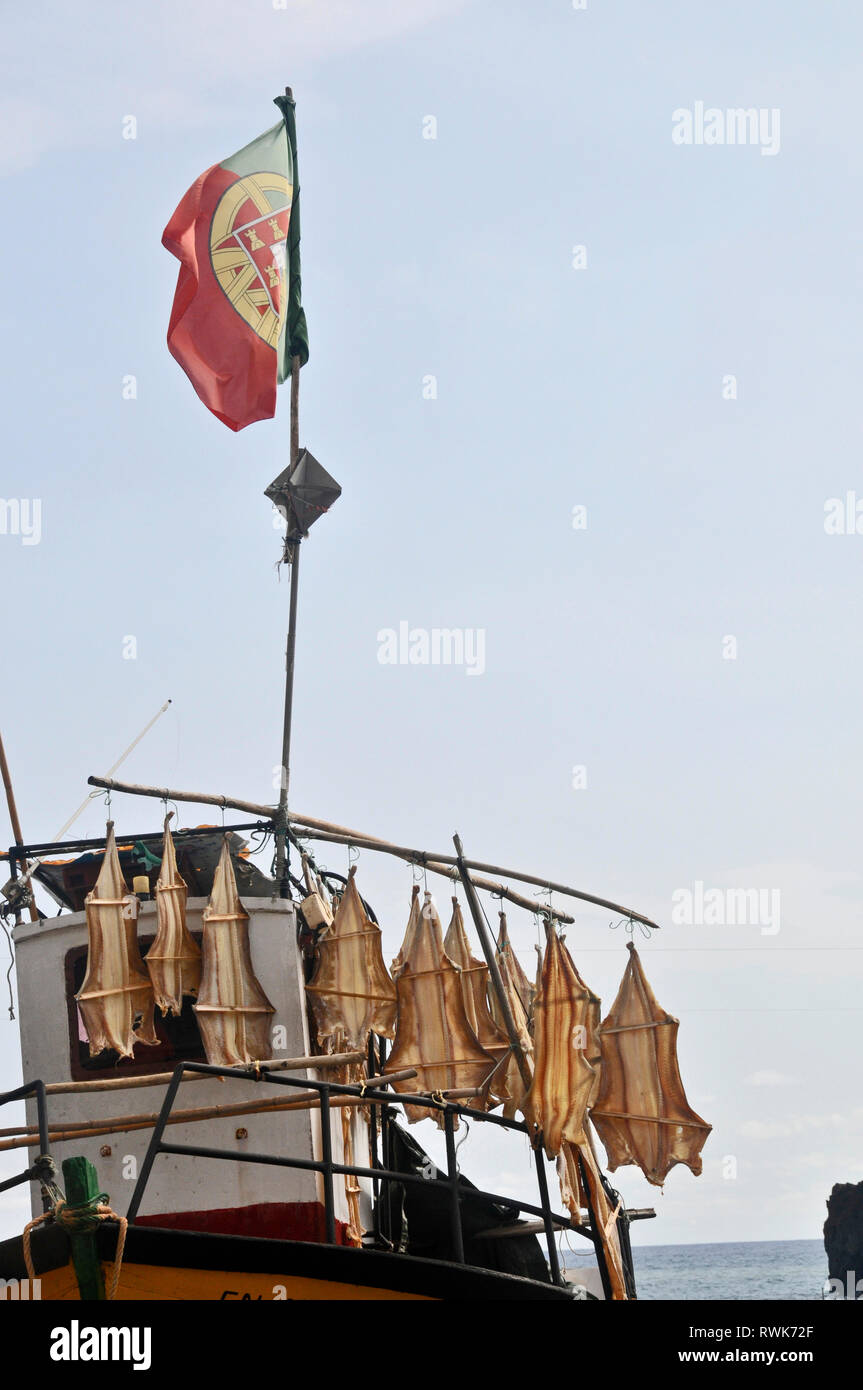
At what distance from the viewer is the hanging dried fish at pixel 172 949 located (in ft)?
47.9

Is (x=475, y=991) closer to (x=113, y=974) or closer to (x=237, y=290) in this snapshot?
(x=113, y=974)

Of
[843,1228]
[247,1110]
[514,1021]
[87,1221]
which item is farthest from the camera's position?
[843,1228]

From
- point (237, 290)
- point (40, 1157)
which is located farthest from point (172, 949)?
point (237, 290)

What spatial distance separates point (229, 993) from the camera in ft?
47.0

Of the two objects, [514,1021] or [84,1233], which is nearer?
[84,1233]

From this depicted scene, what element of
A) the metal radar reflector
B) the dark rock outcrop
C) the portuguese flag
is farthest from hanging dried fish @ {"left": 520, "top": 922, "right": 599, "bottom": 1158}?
the dark rock outcrop

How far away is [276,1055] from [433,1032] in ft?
7.33

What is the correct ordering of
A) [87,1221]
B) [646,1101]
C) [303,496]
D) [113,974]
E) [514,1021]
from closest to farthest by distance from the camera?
[87,1221] < [113,974] < [514,1021] < [646,1101] < [303,496]

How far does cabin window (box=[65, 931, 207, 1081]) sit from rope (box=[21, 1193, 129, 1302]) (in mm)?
2985

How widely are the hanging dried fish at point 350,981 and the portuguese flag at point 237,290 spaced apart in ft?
19.1

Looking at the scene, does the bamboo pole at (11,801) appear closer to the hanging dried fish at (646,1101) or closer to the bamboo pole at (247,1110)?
the bamboo pole at (247,1110)

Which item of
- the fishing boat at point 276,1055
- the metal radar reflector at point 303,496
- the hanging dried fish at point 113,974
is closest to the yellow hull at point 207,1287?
the fishing boat at point 276,1055
